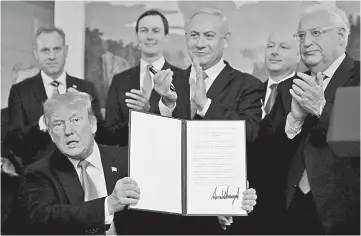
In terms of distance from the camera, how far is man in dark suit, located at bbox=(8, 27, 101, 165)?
16.4ft

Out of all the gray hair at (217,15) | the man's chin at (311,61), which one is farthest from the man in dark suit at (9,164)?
the man's chin at (311,61)

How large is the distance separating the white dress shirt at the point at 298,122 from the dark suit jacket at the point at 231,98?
0.72ft

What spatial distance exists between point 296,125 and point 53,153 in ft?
5.47

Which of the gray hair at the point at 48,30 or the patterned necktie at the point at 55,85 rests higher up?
the gray hair at the point at 48,30

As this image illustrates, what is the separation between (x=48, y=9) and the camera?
5141mm

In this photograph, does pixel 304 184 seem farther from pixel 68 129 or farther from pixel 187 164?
pixel 68 129

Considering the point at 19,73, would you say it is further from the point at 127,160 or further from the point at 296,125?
the point at 296,125

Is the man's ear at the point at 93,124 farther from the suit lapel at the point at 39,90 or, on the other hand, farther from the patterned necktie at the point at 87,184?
the suit lapel at the point at 39,90

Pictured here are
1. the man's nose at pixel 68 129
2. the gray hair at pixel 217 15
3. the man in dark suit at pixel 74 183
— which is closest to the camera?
the man in dark suit at pixel 74 183

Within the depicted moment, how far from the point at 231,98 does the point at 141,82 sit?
656 millimetres

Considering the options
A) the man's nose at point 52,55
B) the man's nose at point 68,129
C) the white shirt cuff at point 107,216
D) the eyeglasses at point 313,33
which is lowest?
the white shirt cuff at point 107,216

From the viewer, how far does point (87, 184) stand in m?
4.84

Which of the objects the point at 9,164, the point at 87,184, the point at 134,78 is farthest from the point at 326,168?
the point at 9,164

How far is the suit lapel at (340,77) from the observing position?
4840mm
